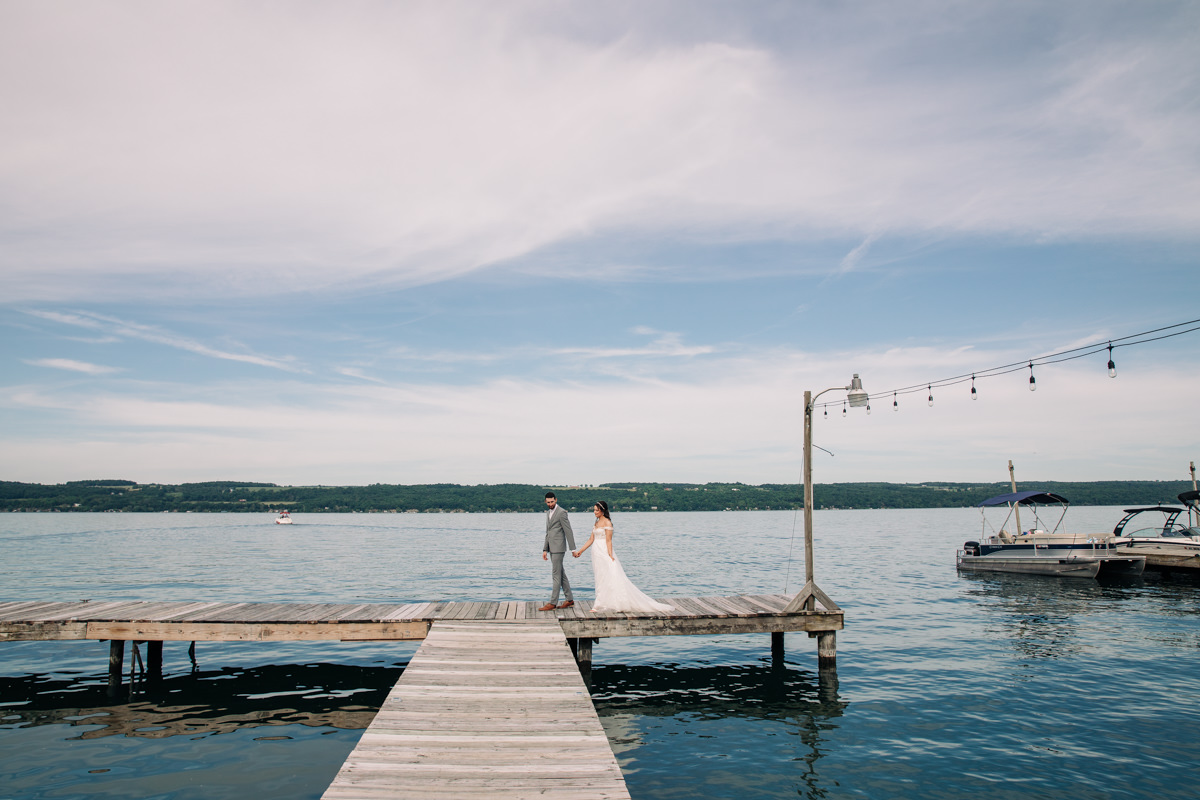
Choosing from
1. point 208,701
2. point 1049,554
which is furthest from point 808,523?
point 1049,554

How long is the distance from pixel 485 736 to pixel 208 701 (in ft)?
32.0

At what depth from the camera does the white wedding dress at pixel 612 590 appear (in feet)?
49.1

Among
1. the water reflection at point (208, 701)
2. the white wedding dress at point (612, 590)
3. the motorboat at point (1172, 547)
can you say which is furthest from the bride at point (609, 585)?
the motorboat at point (1172, 547)

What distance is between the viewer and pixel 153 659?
637 inches

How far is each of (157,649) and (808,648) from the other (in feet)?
53.4

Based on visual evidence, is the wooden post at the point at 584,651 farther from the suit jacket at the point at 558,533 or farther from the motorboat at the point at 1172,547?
the motorboat at the point at 1172,547

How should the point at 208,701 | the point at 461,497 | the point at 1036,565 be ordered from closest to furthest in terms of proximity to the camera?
the point at 208,701 < the point at 1036,565 < the point at 461,497

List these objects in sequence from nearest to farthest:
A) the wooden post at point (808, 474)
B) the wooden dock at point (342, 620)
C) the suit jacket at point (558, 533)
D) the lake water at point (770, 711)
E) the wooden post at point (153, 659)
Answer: the lake water at point (770, 711) → the wooden dock at point (342, 620) → the wooden post at point (808, 474) → the suit jacket at point (558, 533) → the wooden post at point (153, 659)

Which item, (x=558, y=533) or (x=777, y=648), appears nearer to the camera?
(x=558, y=533)

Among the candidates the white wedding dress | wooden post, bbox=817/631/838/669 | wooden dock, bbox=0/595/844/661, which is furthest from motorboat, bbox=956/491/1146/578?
the white wedding dress

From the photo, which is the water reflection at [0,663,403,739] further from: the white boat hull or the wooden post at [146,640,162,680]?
the white boat hull

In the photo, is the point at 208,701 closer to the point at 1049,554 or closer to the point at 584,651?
the point at 584,651

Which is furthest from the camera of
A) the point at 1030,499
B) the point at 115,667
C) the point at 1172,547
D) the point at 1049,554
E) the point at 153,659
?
the point at 1030,499

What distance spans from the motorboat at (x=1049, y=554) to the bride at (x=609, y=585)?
2889 centimetres
